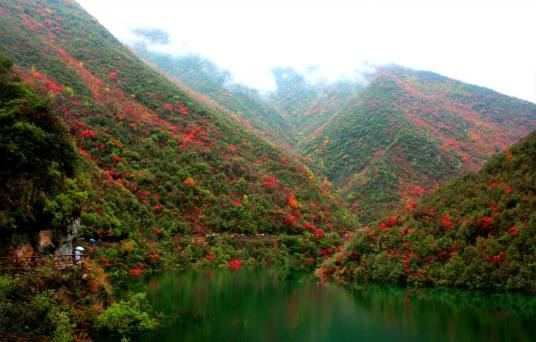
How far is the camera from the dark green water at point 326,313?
2539cm

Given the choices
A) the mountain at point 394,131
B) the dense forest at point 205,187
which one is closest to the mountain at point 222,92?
the mountain at point 394,131

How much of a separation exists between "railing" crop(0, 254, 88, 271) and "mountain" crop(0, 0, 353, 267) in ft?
79.3

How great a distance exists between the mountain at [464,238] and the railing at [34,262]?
34635 mm

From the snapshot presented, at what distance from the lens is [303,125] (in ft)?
556

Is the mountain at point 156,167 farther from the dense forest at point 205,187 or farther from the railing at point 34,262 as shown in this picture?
the railing at point 34,262

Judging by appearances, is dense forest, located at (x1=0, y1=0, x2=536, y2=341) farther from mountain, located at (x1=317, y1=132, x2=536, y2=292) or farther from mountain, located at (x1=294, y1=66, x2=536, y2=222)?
mountain, located at (x1=294, y1=66, x2=536, y2=222)

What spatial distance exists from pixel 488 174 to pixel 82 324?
45640 mm

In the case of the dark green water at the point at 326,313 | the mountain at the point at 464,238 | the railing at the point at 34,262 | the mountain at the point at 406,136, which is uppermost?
the mountain at the point at 406,136

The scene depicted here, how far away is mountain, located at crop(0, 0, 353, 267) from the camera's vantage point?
60.2m

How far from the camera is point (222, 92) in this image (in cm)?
16362

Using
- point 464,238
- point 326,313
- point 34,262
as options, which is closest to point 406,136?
point 464,238

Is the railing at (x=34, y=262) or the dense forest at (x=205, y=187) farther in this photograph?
the dense forest at (x=205, y=187)

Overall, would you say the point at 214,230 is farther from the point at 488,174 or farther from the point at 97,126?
the point at 488,174

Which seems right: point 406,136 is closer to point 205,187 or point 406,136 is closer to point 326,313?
point 205,187
